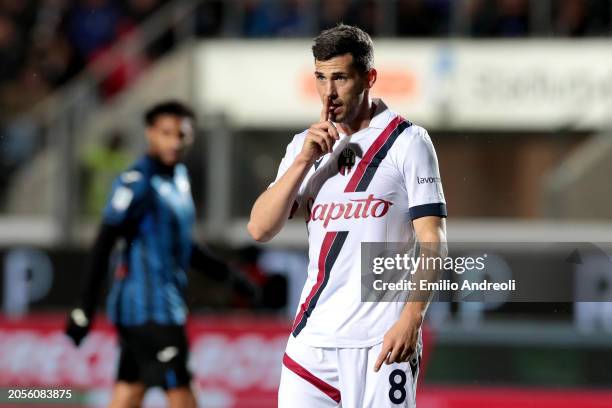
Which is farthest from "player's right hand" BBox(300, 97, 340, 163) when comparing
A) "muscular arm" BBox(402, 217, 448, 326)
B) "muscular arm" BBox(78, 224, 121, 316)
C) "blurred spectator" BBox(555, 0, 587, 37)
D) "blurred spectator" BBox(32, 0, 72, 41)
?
"blurred spectator" BBox(32, 0, 72, 41)

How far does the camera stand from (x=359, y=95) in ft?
13.2

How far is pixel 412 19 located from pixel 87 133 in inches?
126

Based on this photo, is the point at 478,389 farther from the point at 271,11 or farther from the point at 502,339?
the point at 271,11

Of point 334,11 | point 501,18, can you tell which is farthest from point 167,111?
point 501,18

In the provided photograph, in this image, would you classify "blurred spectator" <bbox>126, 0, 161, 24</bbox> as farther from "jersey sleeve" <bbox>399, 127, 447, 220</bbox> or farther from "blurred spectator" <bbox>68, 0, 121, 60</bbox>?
"jersey sleeve" <bbox>399, 127, 447, 220</bbox>

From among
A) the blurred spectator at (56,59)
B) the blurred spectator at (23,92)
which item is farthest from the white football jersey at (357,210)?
the blurred spectator at (56,59)

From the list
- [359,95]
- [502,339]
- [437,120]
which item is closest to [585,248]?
[502,339]

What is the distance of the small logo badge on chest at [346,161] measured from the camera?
4.08 m

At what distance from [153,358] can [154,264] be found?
0.43 m

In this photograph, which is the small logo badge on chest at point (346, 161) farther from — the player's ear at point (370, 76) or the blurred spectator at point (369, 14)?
the blurred spectator at point (369, 14)

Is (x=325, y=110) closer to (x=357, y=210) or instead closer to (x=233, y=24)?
(x=357, y=210)

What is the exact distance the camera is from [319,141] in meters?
3.84

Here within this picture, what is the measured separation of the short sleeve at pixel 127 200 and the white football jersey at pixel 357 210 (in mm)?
2234

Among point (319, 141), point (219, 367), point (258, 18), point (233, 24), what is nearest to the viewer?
point (319, 141)
